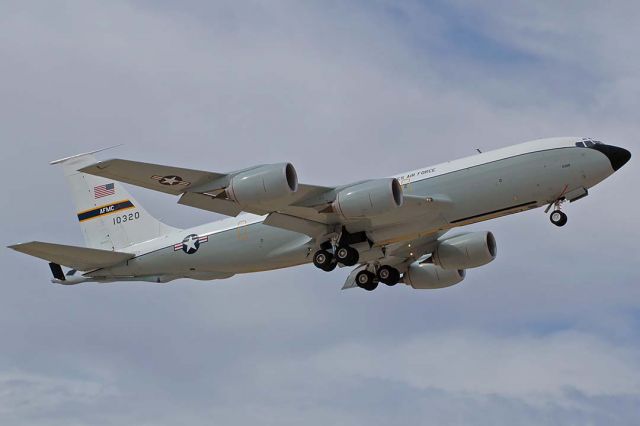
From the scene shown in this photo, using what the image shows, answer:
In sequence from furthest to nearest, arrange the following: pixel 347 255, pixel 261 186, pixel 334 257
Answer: pixel 334 257, pixel 347 255, pixel 261 186

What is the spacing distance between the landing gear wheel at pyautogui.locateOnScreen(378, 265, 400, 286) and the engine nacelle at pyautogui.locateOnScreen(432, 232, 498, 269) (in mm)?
1934

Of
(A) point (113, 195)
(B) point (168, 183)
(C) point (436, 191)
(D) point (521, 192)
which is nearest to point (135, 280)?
(A) point (113, 195)

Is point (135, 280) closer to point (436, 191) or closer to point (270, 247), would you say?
point (270, 247)

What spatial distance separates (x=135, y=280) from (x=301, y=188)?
10.1 metres

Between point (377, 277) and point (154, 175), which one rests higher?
point (154, 175)

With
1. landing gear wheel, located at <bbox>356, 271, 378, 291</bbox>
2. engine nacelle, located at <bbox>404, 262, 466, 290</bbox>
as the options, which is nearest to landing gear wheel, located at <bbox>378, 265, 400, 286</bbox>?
landing gear wheel, located at <bbox>356, 271, 378, 291</bbox>

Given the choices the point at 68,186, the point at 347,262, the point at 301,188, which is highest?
the point at 68,186

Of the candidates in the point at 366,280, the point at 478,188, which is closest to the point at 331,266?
the point at 366,280

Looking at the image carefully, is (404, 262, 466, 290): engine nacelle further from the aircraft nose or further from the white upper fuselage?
the aircraft nose

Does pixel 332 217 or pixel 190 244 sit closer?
pixel 332 217

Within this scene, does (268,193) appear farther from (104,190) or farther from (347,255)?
(104,190)

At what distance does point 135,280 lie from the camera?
157ft

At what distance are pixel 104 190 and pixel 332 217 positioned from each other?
13.1 metres

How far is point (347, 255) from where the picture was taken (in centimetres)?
4378
